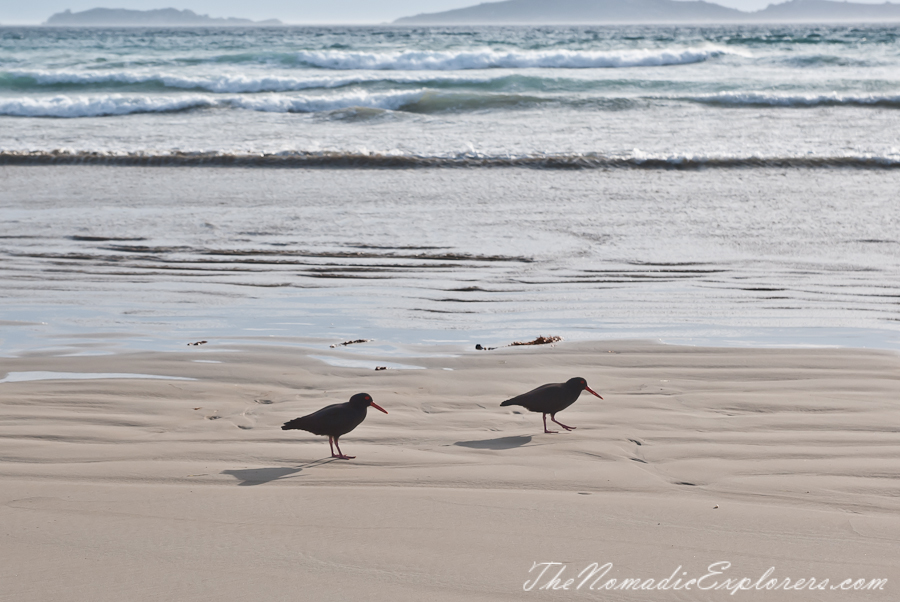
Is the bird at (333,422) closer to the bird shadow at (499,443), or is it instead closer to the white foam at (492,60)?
the bird shadow at (499,443)

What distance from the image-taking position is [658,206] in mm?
9836

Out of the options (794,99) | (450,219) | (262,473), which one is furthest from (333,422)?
(794,99)

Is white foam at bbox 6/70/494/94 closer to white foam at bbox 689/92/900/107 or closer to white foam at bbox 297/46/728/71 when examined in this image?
white foam at bbox 297/46/728/71

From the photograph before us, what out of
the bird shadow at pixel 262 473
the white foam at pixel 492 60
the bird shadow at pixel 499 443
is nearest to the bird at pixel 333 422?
the bird shadow at pixel 262 473

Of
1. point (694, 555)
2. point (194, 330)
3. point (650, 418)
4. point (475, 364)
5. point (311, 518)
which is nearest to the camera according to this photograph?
point (694, 555)

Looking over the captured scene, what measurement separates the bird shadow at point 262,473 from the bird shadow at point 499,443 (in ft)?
2.20

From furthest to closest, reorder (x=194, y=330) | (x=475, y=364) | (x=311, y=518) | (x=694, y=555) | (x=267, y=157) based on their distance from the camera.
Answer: (x=267, y=157) → (x=194, y=330) → (x=475, y=364) → (x=311, y=518) → (x=694, y=555)

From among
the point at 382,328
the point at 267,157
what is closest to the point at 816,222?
the point at 382,328

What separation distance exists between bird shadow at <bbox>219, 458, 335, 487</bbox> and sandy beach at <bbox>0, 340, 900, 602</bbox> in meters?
0.01

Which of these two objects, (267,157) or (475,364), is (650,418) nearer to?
(475,364)

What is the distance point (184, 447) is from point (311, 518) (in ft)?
3.34

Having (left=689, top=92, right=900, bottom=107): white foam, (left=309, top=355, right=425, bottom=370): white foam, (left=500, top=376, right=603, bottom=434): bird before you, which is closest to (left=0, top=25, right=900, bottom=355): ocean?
(left=689, top=92, right=900, bottom=107): white foam

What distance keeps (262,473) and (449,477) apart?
820 millimetres

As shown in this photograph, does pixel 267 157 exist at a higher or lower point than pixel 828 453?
higher
